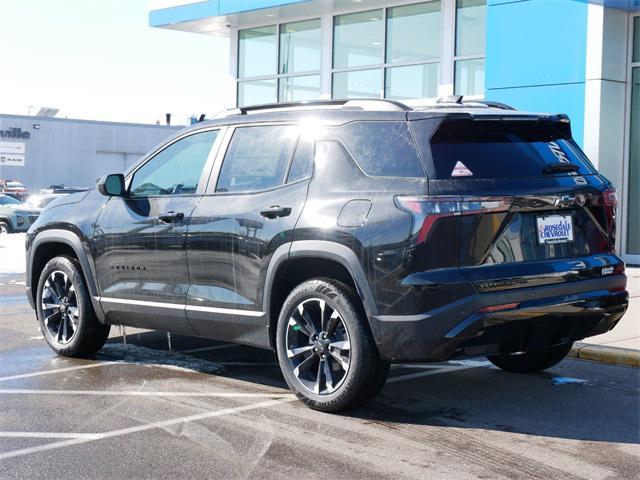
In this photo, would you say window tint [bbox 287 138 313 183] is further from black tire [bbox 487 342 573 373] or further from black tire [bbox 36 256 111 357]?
black tire [bbox 36 256 111 357]

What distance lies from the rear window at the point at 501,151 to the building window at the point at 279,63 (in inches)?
554

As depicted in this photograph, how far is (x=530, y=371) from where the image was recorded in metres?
7.41

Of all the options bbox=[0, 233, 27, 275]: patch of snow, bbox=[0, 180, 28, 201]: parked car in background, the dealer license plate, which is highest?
bbox=[0, 180, 28, 201]: parked car in background

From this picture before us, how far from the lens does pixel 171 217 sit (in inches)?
276

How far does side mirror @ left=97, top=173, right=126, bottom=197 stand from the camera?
7398 millimetres

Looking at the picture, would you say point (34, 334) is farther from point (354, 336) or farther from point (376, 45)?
point (376, 45)

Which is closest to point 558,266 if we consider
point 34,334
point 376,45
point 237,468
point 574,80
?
point 237,468

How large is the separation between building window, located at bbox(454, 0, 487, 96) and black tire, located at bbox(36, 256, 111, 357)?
34.5 ft

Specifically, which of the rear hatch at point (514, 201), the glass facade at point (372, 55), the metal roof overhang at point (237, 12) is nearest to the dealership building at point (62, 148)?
the metal roof overhang at point (237, 12)

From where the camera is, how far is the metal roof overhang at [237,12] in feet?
61.5

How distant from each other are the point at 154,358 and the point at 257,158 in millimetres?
2215

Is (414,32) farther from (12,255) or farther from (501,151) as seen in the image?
(501,151)

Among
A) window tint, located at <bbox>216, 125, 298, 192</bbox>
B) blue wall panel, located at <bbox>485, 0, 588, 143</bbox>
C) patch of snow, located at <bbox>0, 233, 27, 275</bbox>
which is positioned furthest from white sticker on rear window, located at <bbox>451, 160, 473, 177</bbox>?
patch of snow, located at <bbox>0, 233, 27, 275</bbox>

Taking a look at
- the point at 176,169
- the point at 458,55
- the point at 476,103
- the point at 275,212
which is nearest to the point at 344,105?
the point at 275,212
